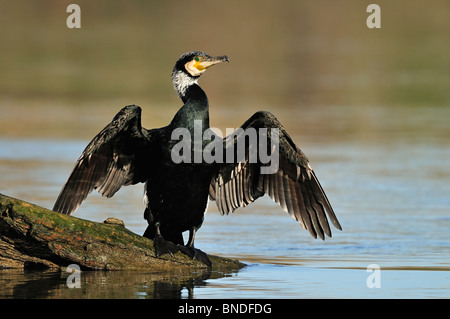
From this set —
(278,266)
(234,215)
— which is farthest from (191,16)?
(278,266)

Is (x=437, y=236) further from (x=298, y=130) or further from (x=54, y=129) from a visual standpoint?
(x=54, y=129)

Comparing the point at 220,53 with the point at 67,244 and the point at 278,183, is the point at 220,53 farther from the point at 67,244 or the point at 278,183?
the point at 67,244

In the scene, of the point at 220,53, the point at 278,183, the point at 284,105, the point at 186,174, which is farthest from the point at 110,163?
the point at 220,53

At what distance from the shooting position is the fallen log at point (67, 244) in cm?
754

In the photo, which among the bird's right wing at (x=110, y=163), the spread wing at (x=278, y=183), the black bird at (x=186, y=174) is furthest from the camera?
the spread wing at (x=278, y=183)

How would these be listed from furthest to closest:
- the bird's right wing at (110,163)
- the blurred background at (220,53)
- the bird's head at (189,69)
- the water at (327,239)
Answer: the blurred background at (220,53) < the bird's head at (189,69) < the bird's right wing at (110,163) < the water at (327,239)

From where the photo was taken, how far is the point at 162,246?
8.20 meters

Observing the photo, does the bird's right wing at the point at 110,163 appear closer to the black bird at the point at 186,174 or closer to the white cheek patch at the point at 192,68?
the black bird at the point at 186,174

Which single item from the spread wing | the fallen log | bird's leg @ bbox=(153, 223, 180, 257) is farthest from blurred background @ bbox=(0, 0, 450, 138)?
the fallen log

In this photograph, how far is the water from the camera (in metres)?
7.41

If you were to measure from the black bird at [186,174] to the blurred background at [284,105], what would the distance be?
594mm

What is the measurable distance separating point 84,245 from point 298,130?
10920mm

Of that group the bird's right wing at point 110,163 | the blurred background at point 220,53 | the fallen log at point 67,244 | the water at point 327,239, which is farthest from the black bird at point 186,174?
the blurred background at point 220,53

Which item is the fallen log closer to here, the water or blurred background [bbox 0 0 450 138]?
the water
